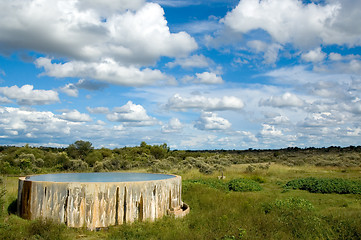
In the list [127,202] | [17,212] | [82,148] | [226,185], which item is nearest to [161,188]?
[127,202]

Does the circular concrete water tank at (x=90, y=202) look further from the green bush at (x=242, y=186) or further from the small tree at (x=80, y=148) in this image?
the small tree at (x=80, y=148)

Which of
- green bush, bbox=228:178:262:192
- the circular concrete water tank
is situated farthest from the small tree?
the circular concrete water tank

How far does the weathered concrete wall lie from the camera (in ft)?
28.9

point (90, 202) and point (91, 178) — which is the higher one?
point (91, 178)

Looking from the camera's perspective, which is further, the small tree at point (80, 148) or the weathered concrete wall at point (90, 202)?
the small tree at point (80, 148)

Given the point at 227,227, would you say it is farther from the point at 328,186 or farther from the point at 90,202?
the point at 328,186

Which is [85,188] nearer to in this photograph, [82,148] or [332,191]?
[332,191]

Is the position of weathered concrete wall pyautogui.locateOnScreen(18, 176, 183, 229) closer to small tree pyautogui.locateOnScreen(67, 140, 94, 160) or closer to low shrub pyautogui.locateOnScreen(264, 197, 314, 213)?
low shrub pyautogui.locateOnScreen(264, 197, 314, 213)

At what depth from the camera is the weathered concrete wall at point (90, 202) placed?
8805 millimetres

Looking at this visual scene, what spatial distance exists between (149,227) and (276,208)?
4639mm

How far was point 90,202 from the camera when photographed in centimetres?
882

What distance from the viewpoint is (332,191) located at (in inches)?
653

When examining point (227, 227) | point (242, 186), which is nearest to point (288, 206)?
point (227, 227)

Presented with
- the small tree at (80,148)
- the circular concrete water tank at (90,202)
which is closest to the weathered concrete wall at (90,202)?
the circular concrete water tank at (90,202)
